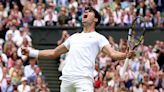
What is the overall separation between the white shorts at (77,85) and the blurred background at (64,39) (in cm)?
762

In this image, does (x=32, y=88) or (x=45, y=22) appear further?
(x=45, y=22)

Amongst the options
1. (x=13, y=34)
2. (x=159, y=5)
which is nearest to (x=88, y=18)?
(x=13, y=34)

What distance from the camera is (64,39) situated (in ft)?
72.2

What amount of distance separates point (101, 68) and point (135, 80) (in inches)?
53.5

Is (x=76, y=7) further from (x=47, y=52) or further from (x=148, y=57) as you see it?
(x=47, y=52)

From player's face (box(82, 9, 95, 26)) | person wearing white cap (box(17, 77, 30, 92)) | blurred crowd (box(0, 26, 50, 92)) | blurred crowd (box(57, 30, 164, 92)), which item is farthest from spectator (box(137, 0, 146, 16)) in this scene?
player's face (box(82, 9, 95, 26))

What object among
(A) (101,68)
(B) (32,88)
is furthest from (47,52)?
(A) (101,68)

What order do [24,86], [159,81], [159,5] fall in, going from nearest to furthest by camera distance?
[24,86], [159,81], [159,5]

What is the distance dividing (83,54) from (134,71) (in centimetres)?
1017

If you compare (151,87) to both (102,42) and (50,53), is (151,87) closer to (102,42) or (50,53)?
(50,53)

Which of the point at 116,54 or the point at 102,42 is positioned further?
the point at 102,42

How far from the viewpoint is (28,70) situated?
20328 millimetres

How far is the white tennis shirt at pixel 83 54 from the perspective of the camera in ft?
35.2

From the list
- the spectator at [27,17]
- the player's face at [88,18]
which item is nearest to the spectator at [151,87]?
the spectator at [27,17]
